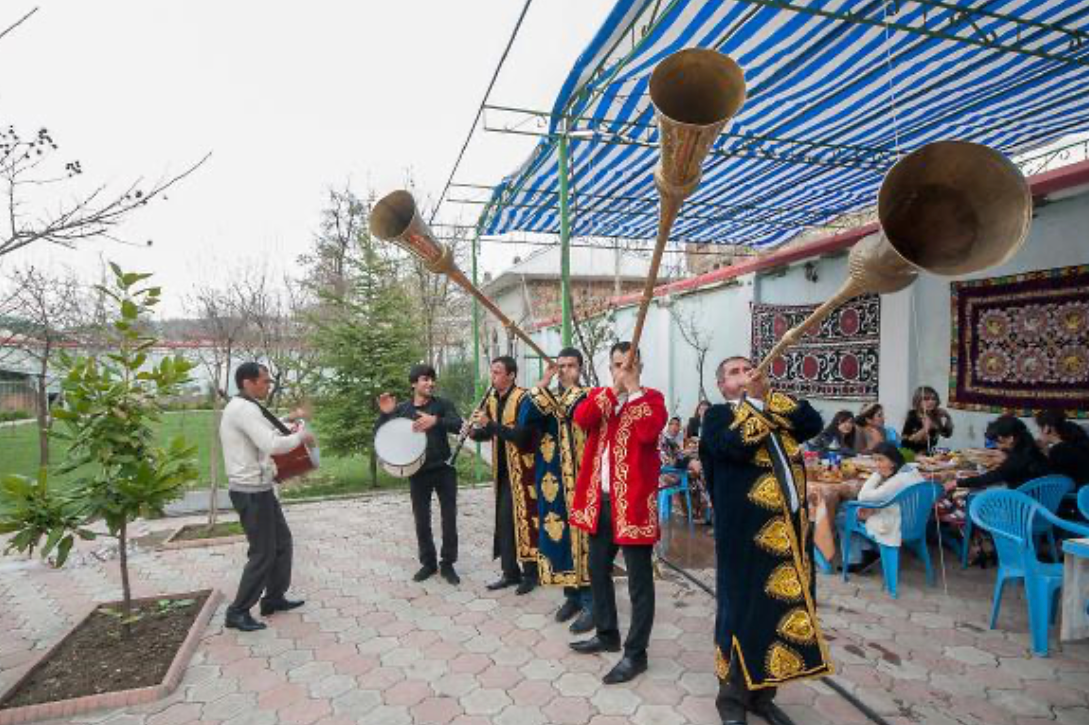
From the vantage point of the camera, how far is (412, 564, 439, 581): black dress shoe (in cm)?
478

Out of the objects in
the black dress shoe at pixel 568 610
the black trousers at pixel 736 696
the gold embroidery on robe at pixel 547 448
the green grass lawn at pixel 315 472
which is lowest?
the green grass lawn at pixel 315 472

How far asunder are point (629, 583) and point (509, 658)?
97 centimetres

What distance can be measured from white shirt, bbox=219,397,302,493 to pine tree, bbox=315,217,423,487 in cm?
499

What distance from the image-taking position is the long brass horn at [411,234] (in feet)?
9.11

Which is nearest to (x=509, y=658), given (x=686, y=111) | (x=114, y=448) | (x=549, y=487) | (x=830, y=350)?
(x=549, y=487)

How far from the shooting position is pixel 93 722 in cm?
289

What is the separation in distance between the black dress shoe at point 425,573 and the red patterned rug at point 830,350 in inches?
200

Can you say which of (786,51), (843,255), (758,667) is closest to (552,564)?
(758,667)

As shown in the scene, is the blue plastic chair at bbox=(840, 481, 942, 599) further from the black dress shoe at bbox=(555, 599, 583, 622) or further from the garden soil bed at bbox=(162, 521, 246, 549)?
the garden soil bed at bbox=(162, 521, 246, 549)

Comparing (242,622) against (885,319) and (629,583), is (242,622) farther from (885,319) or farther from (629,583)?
(885,319)

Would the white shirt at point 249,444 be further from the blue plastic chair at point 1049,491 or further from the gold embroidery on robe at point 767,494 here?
the blue plastic chair at point 1049,491

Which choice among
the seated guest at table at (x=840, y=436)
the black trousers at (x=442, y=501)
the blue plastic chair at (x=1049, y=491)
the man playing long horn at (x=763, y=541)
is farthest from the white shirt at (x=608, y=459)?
the seated guest at table at (x=840, y=436)

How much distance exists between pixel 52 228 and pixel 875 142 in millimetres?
7251

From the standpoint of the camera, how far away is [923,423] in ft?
20.0
